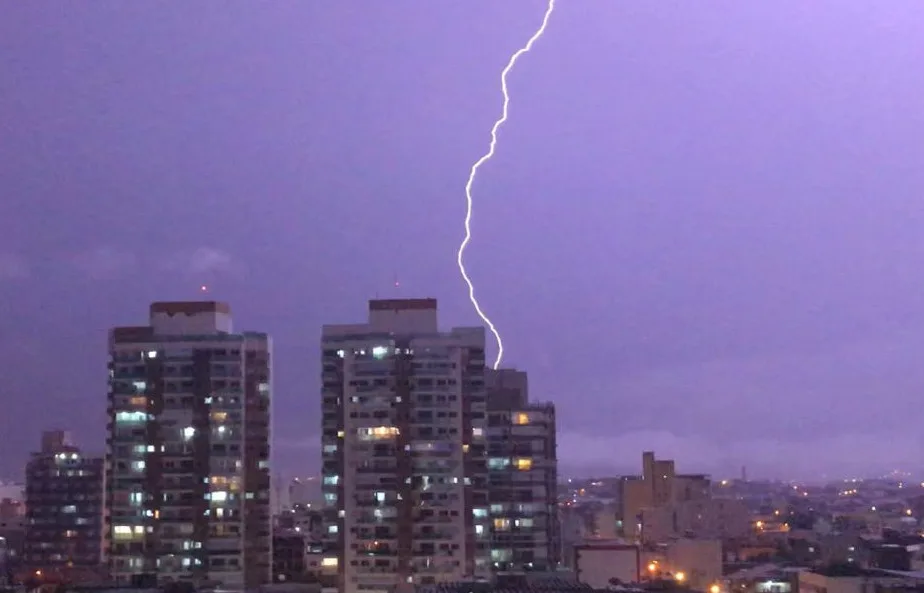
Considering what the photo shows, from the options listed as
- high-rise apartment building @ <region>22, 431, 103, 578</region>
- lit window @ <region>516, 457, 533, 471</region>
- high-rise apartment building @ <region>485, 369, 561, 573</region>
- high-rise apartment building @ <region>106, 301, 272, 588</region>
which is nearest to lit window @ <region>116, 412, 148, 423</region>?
high-rise apartment building @ <region>106, 301, 272, 588</region>

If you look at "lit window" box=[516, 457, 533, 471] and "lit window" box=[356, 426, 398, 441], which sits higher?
"lit window" box=[356, 426, 398, 441]

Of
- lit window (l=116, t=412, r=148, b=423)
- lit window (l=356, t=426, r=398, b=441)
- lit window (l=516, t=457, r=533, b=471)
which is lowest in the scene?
lit window (l=516, t=457, r=533, b=471)

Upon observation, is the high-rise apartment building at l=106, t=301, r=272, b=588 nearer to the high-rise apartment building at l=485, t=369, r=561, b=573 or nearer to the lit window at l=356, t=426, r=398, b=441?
the lit window at l=356, t=426, r=398, b=441

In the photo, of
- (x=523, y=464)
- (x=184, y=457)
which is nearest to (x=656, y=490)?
(x=523, y=464)

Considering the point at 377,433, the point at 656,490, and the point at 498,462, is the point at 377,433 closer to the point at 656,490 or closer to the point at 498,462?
the point at 498,462

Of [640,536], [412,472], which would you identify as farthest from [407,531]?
[640,536]

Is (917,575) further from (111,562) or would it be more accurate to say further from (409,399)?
(111,562)
